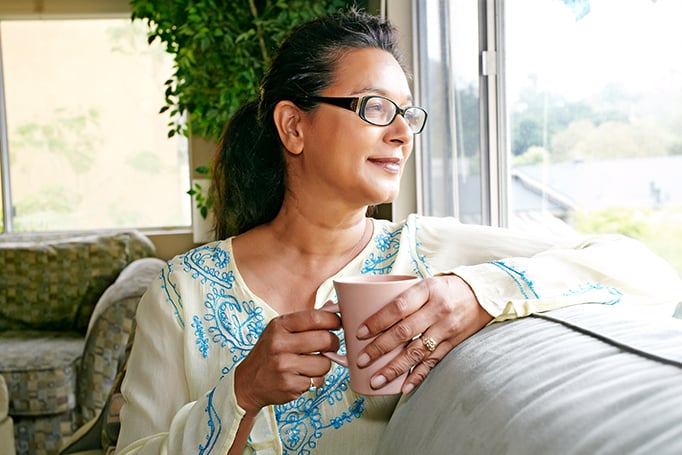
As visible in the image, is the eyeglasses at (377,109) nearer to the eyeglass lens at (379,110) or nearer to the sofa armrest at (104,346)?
the eyeglass lens at (379,110)

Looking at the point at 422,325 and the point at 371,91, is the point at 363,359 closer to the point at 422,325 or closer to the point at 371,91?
Answer: the point at 422,325

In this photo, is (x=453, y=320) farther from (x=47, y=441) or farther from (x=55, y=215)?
(x=55, y=215)

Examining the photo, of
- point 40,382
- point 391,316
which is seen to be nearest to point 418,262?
point 391,316

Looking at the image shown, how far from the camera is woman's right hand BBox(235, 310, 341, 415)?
877mm

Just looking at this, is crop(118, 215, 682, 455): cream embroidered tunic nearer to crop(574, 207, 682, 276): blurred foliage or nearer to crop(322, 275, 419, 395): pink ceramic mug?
crop(322, 275, 419, 395): pink ceramic mug

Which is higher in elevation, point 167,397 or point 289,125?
point 289,125

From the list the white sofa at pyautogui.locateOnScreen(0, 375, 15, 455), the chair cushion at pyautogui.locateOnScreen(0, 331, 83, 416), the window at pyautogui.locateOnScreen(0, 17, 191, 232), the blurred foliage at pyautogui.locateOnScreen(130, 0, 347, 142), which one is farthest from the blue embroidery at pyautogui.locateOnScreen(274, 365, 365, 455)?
the window at pyautogui.locateOnScreen(0, 17, 191, 232)

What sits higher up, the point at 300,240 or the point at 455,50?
the point at 455,50

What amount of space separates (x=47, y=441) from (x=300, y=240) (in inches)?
90.2

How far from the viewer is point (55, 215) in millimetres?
4688

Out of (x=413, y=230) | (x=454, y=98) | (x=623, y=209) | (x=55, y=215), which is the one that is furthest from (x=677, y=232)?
(x=55, y=215)

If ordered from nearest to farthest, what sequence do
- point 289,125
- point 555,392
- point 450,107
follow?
point 555,392
point 289,125
point 450,107

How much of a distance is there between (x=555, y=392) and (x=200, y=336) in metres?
0.73

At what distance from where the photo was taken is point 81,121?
15.2 ft
